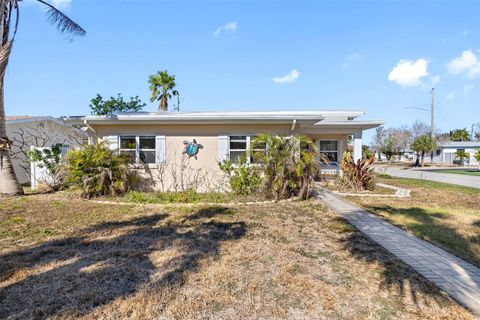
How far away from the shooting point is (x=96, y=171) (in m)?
9.20

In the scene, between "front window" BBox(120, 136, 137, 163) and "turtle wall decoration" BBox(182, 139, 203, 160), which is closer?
"turtle wall decoration" BBox(182, 139, 203, 160)

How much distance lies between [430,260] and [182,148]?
8.60 metres

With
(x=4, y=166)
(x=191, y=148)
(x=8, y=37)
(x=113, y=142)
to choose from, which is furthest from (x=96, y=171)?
(x=8, y=37)

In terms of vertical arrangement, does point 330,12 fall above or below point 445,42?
above

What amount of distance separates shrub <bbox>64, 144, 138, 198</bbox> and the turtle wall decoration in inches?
89.9

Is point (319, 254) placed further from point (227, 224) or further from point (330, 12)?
point (330, 12)

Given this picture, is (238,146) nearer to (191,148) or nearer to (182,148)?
→ (191,148)

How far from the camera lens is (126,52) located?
1371 centimetres

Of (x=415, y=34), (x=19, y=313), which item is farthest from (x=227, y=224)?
(x=415, y=34)

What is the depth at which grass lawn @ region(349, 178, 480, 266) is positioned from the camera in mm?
5016

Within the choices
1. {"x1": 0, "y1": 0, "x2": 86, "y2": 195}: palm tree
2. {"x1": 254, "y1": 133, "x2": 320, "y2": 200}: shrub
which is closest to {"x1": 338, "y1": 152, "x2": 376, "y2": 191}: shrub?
{"x1": 254, "y1": 133, "x2": 320, "y2": 200}: shrub

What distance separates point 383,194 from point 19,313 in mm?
11163

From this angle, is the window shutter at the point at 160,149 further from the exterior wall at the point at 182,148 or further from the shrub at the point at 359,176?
the shrub at the point at 359,176

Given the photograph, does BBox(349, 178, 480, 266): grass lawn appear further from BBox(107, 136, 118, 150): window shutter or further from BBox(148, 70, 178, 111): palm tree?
BBox(148, 70, 178, 111): palm tree
